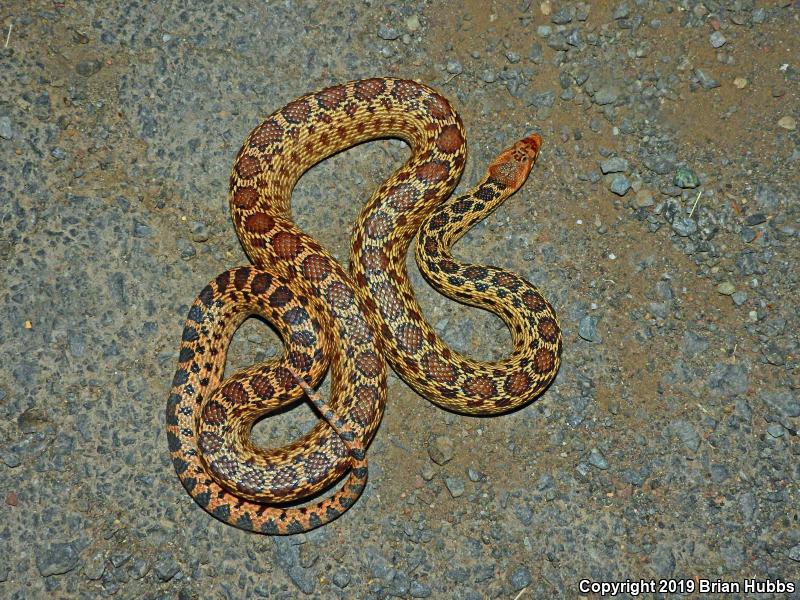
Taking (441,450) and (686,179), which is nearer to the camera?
(441,450)

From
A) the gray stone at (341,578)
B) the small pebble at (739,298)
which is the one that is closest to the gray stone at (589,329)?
the small pebble at (739,298)

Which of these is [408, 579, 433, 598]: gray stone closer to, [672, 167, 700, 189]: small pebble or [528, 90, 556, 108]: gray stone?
[672, 167, 700, 189]: small pebble

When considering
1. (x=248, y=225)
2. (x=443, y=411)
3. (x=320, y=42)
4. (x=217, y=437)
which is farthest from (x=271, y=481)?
(x=320, y=42)

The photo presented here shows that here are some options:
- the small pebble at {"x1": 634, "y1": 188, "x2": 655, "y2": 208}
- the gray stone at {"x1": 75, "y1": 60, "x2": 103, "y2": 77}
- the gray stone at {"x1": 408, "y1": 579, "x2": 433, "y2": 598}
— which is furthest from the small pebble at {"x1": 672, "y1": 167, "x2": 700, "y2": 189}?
the gray stone at {"x1": 75, "y1": 60, "x2": 103, "y2": 77}

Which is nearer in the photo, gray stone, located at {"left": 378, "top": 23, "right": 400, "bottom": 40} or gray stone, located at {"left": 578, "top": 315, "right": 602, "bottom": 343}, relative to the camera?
gray stone, located at {"left": 578, "top": 315, "right": 602, "bottom": 343}

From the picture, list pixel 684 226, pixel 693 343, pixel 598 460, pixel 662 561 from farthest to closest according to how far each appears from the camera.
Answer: pixel 684 226
pixel 693 343
pixel 598 460
pixel 662 561

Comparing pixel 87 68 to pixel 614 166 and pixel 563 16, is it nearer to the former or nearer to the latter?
pixel 563 16

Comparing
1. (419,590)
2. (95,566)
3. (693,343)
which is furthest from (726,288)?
(95,566)
